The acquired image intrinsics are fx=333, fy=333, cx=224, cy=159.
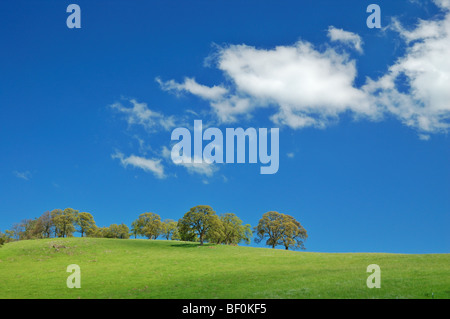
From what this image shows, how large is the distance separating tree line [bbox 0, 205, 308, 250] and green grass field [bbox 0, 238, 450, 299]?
359 inches

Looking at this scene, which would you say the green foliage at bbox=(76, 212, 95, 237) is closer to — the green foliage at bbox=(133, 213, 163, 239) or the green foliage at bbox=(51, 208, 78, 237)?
the green foliage at bbox=(51, 208, 78, 237)

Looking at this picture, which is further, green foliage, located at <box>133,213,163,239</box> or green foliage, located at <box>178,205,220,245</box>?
green foliage, located at <box>133,213,163,239</box>

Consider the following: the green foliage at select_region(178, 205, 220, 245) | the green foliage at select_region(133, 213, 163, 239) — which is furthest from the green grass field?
the green foliage at select_region(133, 213, 163, 239)

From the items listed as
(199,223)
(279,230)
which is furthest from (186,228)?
(279,230)

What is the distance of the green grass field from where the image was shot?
102ft

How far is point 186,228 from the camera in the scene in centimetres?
8544

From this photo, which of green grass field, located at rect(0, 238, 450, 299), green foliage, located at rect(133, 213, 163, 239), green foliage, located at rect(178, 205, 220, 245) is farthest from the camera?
green foliage, located at rect(133, 213, 163, 239)

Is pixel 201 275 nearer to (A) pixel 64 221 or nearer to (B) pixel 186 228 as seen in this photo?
(B) pixel 186 228

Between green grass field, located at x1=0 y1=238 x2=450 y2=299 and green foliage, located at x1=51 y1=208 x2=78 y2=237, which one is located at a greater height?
green foliage, located at x1=51 y1=208 x2=78 y2=237

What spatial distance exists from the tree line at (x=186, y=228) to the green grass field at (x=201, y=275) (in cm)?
911
